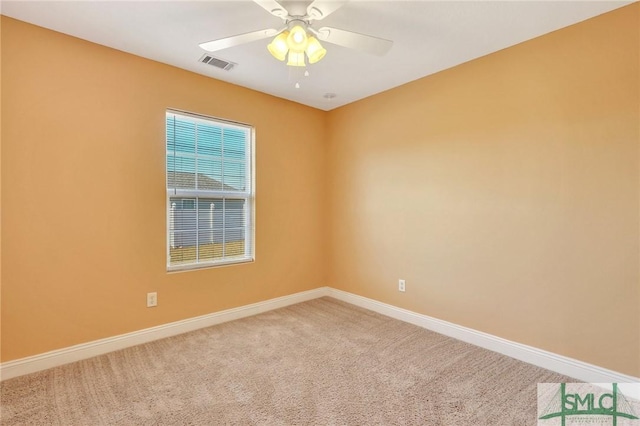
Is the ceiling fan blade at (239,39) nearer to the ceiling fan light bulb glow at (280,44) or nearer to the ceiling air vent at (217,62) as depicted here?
the ceiling fan light bulb glow at (280,44)

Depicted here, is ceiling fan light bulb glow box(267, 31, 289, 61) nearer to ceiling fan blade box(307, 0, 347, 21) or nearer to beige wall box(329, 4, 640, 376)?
ceiling fan blade box(307, 0, 347, 21)

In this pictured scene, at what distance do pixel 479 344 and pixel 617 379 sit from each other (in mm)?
874

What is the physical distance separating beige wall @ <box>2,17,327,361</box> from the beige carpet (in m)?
0.37

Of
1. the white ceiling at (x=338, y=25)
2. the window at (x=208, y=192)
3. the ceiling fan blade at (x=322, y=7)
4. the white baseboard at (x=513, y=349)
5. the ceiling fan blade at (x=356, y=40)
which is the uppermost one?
the white ceiling at (x=338, y=25)

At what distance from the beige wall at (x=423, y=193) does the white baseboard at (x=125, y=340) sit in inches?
2.4

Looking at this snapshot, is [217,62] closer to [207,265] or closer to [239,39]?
[239,39]

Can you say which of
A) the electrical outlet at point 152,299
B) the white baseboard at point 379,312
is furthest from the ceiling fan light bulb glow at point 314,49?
the white baseboard at point 379,312

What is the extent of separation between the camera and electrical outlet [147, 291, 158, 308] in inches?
108

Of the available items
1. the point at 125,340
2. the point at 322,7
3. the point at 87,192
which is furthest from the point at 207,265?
the point at 322,7

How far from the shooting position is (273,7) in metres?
1.60

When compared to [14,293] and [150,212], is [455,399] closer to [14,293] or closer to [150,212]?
[150,212]

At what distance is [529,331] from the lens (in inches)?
94.4

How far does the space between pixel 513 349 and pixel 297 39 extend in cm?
283

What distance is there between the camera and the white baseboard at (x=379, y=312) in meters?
2.12
